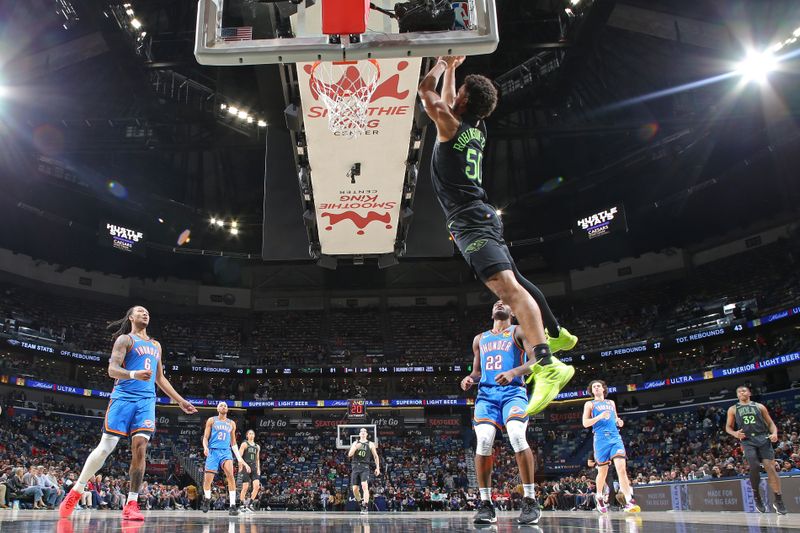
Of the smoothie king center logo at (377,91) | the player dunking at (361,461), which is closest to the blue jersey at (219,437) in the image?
the player dunking at (361,461)

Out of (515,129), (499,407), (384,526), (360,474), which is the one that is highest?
(515,129)

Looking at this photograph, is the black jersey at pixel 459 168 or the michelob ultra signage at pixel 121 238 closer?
the black jersey at pixel 459 168

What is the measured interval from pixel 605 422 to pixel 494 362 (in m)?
5.19

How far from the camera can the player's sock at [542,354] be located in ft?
12.7

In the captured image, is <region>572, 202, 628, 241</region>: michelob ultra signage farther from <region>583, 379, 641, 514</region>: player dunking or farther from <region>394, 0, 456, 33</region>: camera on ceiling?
<region>394, 0, 456, 33</region>: camera on ceiling

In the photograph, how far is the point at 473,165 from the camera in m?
4.42

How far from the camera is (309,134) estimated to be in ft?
29.5

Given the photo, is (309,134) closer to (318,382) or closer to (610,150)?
(610,150)

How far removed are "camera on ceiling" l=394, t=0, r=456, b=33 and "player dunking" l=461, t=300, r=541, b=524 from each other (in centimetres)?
250

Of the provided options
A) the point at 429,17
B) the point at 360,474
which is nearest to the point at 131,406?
the point at 429,17

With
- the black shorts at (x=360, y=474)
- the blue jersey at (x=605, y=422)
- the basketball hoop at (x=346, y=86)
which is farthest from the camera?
the black shorts at (x=360, y=474)

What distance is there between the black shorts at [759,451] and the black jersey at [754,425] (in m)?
0.04

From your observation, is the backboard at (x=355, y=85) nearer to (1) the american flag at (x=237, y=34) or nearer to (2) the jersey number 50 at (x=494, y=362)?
(1) the american flag at (x=237, y=34)

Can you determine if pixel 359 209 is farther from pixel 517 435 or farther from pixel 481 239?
pixel 481 239
